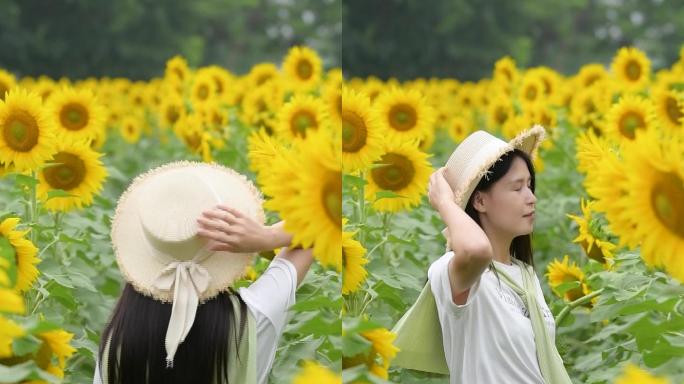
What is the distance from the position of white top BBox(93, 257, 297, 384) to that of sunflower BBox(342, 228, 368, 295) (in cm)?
27

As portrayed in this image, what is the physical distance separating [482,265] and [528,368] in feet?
0.91

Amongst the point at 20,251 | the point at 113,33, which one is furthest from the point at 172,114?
the point at 113,33

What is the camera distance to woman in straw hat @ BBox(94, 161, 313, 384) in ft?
6.97

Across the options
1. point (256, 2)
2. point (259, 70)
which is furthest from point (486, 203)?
point (256, 2)

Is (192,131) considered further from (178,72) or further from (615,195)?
(615,195)

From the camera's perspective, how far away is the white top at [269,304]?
2199 mm

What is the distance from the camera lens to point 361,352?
199 cm

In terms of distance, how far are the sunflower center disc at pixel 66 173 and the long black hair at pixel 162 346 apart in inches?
71.2

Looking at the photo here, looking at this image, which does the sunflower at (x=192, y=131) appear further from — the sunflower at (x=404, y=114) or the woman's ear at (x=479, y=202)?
Result: the woman's ear at (x=479, y=202)

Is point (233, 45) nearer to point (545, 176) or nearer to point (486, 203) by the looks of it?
point (545, 176)

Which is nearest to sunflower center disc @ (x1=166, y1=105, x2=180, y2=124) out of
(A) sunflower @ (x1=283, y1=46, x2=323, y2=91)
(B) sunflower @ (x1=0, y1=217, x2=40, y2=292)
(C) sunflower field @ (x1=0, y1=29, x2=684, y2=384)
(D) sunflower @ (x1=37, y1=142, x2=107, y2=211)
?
(C) sunflower field @ (x1=0, y1=29, x2=684, y2=384)

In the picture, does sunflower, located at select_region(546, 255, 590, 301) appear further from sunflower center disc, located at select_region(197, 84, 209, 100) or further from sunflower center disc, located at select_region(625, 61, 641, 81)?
sunflower center disc, located at select_region(197, 84, 209, 100)

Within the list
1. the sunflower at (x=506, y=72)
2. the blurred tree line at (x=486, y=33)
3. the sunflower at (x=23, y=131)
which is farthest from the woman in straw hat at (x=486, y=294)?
the blurred tree line at (x=486, y=33)

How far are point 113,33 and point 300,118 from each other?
20709mm
